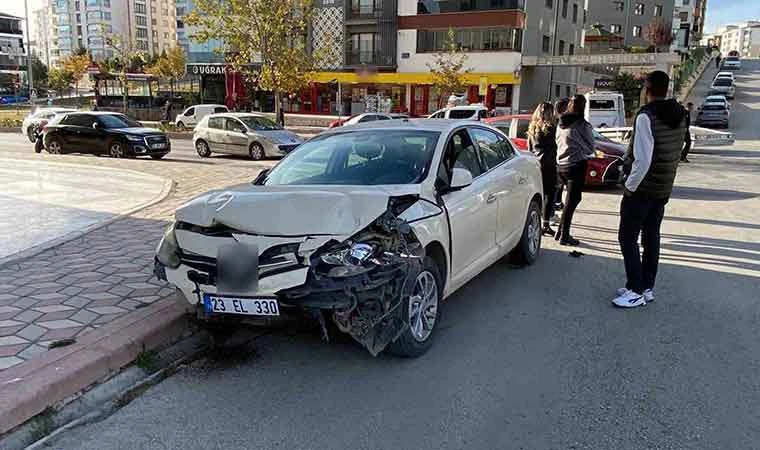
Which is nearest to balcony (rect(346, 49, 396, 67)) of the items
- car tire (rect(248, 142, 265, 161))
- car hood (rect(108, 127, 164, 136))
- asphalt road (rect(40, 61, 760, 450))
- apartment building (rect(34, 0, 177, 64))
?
car tire (rect(248, 142, 265, 161))

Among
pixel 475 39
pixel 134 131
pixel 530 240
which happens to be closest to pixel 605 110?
pixel 134 131

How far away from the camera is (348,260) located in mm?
3902

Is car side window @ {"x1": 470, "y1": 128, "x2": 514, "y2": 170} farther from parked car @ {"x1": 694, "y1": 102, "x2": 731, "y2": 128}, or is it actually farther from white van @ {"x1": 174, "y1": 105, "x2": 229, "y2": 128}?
parked car @ {"x1": 694, "y1": 102, "x2": 731, "y2": 128}

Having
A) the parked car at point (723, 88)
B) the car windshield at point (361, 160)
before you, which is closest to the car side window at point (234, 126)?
the car windshield at point (361, 160)

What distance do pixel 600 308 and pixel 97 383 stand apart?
4.03m

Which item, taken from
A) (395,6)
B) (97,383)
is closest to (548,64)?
(395,6)

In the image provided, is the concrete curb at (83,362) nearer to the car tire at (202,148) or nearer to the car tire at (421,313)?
the car tire at (421,313)

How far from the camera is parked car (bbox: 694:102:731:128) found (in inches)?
1305

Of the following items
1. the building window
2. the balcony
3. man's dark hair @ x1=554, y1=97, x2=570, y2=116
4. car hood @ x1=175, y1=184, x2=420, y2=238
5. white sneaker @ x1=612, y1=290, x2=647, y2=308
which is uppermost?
the building window

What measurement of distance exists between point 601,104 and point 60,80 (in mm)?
A: 75447

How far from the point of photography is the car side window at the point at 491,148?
19.3ft

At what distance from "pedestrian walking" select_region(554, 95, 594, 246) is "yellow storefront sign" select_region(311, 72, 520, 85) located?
32592 millimetres

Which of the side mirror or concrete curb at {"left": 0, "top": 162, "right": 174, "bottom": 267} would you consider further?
concrete curb at {"left": 0, "top": 162, "right": 174, "bottom": 267}

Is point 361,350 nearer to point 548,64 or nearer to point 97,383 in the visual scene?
point 97,383
